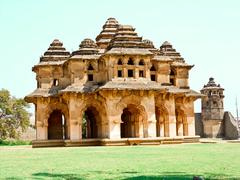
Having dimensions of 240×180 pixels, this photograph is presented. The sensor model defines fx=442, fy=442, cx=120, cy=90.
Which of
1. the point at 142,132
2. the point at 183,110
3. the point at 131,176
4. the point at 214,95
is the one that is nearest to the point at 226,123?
the point at 214,95

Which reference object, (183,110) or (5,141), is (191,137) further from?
(5,141)

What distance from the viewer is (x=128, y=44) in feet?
111

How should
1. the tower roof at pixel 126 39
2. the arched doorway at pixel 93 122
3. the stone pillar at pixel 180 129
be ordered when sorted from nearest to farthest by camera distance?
the tower roof at pixel 126 39
the arched doorway at pixel 93 122
the stone pillar at pixel 180 129

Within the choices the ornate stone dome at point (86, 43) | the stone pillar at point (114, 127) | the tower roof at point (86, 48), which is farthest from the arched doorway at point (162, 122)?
the ornate stone dome at point (86, 43)

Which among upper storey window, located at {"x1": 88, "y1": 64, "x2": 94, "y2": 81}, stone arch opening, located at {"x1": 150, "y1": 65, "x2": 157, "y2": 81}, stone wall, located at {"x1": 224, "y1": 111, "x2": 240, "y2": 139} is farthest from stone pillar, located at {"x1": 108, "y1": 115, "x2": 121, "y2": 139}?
stone wall, located at {"x1": 224, "y1": 111, "x2": 240, "y2": 139}

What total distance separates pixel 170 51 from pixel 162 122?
7.19 meters

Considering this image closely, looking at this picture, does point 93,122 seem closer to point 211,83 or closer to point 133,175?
point 211,83

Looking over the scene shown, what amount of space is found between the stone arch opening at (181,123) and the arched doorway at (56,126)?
33.8ft

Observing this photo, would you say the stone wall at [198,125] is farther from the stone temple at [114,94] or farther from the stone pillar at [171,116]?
the stone pillar at [171,116]

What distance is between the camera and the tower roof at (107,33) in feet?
138

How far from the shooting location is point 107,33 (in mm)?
42500

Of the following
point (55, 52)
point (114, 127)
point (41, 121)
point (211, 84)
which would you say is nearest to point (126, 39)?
point (114, 127)

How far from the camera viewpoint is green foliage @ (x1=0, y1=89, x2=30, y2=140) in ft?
163

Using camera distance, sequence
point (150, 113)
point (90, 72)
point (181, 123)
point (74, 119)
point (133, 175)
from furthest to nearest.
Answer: point (181, 123) → point (90, 72) → point (74, 119) → point (150, 113) → point (133, 175)
